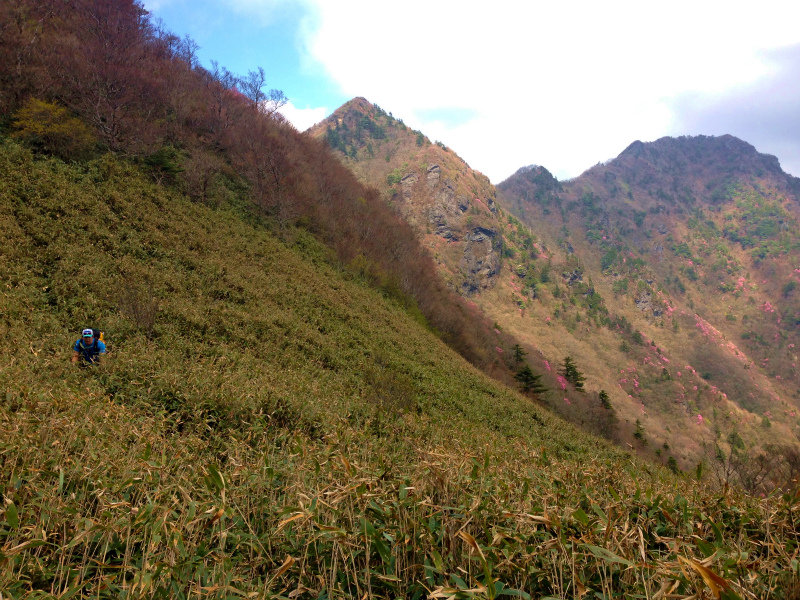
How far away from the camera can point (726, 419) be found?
255ft

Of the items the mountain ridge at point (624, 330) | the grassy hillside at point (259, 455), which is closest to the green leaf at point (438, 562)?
the grassy hillside at point (259, 455)

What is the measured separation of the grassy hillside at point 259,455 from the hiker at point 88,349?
1.09ft

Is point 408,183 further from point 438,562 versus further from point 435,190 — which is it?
point 438,562

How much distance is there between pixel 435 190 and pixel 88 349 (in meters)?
121

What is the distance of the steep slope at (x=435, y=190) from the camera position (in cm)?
11056

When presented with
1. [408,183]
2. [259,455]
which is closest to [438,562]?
[259,455]

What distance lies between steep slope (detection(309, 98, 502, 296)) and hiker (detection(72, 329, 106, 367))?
90.6 meters

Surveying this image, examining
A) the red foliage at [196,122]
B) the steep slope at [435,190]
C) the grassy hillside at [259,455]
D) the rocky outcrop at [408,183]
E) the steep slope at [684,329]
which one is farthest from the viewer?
the rocky outcrop at [408,183]

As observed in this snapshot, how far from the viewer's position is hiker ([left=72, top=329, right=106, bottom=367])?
7479 millimetres

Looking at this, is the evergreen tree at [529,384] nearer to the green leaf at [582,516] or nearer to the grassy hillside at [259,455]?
the grassy hillside at [259,455]

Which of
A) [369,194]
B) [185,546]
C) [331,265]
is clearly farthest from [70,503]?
[369,194]

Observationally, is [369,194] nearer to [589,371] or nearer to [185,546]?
[185,546]

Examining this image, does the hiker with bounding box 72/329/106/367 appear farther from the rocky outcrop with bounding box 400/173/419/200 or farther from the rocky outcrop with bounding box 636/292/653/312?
the rocky outcrop with bounding box 636/292/653/312

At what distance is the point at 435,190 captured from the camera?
399ft
